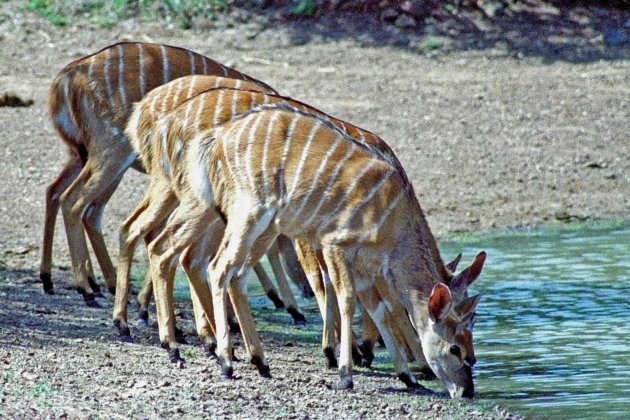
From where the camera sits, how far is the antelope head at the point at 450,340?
6703 millimetres

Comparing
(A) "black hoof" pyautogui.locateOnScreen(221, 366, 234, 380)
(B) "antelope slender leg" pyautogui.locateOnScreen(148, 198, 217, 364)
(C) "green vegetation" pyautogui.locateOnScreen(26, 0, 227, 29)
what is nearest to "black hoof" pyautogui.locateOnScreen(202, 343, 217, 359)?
(B) "antelope slender leg" pyautogui.locateOnScreen(148, 198, 217, 364)

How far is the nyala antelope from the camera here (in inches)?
266

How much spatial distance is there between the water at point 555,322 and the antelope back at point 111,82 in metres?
2.07

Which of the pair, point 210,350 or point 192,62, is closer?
point 210,350

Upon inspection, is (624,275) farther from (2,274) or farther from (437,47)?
(437,47)

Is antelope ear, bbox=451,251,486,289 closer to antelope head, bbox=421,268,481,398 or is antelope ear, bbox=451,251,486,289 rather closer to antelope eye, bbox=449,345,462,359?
antelope head, bbox=421,268,481,398

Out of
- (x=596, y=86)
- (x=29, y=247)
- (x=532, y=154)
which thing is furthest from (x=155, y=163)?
(x=596, y=86)

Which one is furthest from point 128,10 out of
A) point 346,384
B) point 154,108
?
point 346,384

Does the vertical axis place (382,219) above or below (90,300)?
above

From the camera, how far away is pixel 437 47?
48.8ft

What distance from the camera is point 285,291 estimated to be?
852 centimetres

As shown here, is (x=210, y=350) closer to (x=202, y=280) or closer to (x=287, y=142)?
(x=202, y=280)

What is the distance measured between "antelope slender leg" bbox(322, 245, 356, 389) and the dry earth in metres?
0.18

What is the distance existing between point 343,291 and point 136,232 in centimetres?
136
